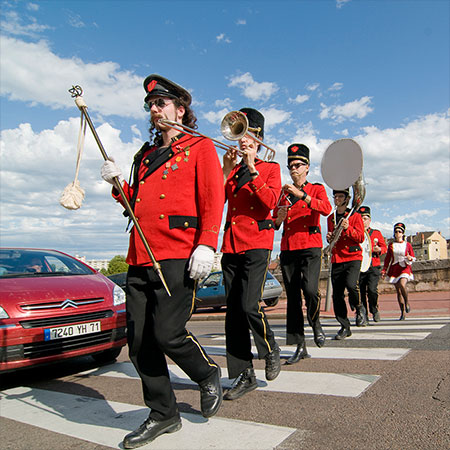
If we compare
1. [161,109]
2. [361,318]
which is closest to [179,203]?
[161,109]

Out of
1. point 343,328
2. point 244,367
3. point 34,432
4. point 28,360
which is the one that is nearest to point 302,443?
point 244,367

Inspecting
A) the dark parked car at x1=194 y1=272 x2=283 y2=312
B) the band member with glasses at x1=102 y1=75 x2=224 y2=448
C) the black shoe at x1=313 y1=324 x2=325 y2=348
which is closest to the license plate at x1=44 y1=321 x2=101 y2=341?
the band member with glasses at x1=102 y1=75 x2=224 y2=448

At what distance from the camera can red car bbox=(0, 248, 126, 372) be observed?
4508 millimetres

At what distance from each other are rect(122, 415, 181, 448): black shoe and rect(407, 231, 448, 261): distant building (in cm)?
11786

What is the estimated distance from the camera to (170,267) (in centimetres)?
288

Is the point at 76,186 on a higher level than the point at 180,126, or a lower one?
lower

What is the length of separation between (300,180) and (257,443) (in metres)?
3.13

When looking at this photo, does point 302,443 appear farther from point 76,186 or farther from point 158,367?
point 76,186

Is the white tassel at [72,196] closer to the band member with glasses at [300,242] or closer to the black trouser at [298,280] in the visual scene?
the band member with glasses at [300,242]

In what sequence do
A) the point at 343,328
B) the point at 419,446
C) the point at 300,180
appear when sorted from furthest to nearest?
the point at 343,328, the point at 300,180, the point at 419,446

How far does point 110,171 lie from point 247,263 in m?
1.40

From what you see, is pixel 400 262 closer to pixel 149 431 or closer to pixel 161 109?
pixel 161 109

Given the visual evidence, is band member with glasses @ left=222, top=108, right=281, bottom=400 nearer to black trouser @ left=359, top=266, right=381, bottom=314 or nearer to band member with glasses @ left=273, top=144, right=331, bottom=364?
band member with glasses @ left=273, top=144, right=331, bottom=364

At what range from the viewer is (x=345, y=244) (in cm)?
710
